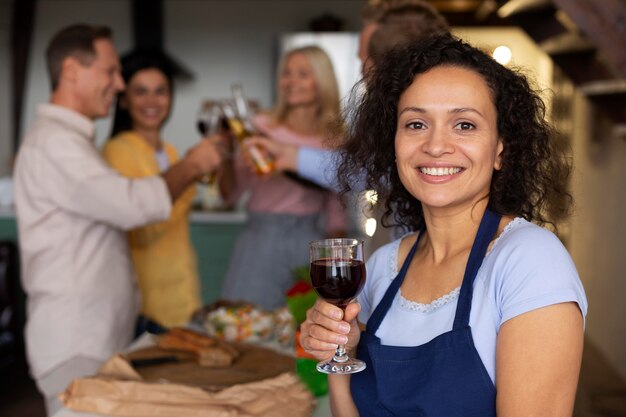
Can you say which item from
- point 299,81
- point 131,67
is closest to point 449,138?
point 299,81

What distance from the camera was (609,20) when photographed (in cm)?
310

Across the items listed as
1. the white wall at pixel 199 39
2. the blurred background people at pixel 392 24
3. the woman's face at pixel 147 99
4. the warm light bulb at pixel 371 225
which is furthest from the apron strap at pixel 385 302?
the white wall at pixel 199 39

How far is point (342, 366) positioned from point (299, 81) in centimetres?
206

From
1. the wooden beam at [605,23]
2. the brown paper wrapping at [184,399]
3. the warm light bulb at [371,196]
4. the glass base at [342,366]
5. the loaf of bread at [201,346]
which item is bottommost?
the brown paper wrapping at [184,399]

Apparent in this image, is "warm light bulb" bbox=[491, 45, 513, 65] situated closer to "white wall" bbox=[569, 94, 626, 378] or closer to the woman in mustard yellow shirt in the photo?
the woman in mustard yellow shirt

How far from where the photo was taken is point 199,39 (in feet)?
22.0

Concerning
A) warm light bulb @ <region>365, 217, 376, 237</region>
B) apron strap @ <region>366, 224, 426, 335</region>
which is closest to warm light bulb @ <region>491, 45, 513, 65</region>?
apron strap @ <region>366, 224, 426, 335</region>

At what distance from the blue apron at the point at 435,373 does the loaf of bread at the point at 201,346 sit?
0.60 metres

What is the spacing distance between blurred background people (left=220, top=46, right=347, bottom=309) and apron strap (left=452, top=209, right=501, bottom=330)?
181 cm

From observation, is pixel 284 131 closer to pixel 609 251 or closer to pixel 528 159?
pixel 528 159

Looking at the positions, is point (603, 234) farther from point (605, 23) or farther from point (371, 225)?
point (371, 225)

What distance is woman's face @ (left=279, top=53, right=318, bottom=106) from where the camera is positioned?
3.26 metres

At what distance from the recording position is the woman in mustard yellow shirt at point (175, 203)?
3121mm

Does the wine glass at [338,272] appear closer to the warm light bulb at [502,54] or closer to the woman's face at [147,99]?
the warm light bulb at [502,54]
